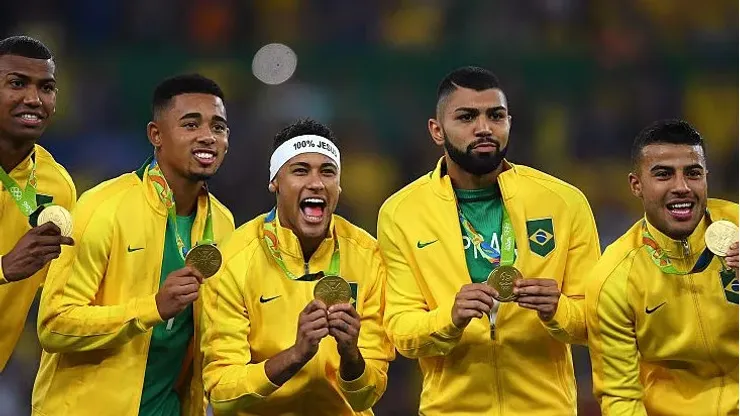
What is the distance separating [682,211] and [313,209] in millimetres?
1353

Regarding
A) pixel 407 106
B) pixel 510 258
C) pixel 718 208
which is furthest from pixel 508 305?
pixel 407 106

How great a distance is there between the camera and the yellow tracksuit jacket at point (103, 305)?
4.15m

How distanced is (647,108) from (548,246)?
14.4ft

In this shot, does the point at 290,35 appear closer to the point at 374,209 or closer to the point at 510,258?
the point at 374,209

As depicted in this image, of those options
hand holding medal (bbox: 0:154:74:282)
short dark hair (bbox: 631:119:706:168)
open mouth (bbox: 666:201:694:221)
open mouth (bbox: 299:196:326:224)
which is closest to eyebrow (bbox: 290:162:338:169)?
open mouth (bbox: 299:196:326:224)

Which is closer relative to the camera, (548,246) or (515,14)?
(548,246)

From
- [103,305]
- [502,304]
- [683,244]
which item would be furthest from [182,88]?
[683,244]

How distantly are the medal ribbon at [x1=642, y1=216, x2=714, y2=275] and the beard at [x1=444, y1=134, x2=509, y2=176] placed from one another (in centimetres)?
63

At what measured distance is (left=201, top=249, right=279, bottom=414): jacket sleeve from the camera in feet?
13.4

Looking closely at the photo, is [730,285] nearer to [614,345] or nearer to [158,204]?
[614,345]

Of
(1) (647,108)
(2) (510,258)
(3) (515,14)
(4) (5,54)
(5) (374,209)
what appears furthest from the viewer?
(3) (515,14)

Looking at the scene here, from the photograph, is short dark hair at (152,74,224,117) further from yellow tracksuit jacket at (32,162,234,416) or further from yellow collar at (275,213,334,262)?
yellow collar at (275,213,334,262)

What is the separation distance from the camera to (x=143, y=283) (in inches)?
171

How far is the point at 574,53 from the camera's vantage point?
8758 millimetres
